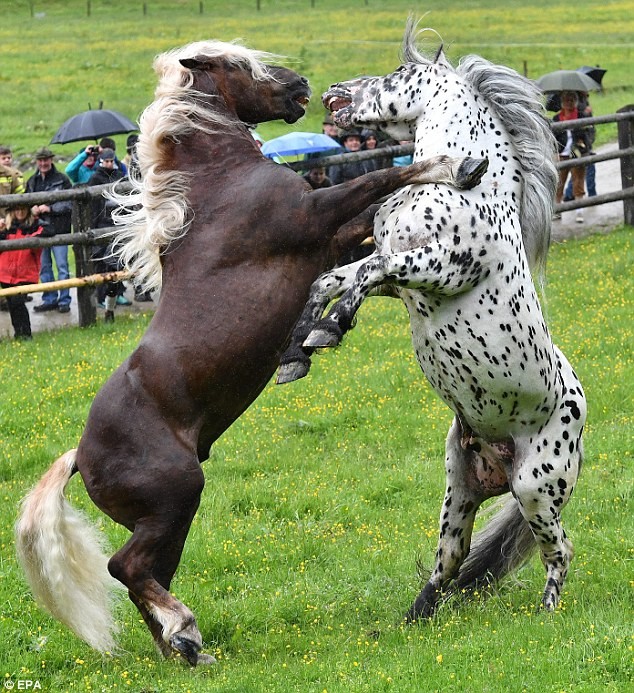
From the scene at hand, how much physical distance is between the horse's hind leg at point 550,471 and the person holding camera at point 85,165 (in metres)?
9.56

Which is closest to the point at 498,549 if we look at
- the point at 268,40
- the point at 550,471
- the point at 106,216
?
the point at 550,471

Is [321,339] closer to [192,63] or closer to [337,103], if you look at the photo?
[337,103]

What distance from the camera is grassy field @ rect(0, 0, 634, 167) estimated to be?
92.7ft

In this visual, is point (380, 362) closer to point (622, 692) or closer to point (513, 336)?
point (513, 336)

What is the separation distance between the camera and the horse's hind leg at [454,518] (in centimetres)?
600

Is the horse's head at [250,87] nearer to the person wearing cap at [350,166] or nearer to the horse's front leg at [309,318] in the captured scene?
the horse's front leg at [309,318]

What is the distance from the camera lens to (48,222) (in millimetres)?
12828

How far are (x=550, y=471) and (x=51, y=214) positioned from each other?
866 centimetres

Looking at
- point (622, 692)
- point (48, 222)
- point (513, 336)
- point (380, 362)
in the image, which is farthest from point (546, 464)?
point (48, 222)

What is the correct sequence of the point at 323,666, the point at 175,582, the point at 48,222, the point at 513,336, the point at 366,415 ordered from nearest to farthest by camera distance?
the point at 323,666, the point at 513,336, the point at 175,582, the point at 366,415, the point at 48,222

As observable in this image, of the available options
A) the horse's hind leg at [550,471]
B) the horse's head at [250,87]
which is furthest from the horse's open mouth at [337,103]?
the horse's hind leg at [550,471]

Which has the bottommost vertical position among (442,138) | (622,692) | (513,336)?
(622,692)

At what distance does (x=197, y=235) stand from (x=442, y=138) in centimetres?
126

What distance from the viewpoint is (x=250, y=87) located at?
5.73 metres
